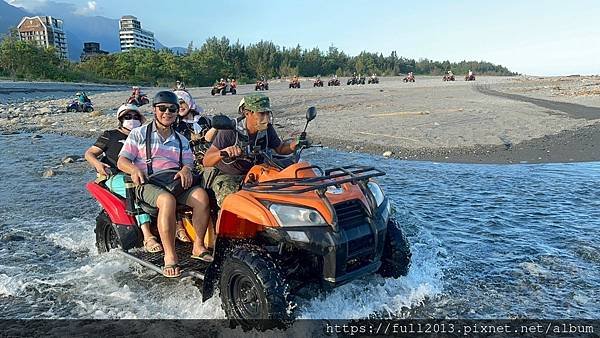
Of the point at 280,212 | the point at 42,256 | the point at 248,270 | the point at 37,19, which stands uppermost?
the point at 37,19

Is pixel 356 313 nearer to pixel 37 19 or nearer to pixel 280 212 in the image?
pixel 280 212

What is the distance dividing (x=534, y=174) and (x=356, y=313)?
22.9 feet

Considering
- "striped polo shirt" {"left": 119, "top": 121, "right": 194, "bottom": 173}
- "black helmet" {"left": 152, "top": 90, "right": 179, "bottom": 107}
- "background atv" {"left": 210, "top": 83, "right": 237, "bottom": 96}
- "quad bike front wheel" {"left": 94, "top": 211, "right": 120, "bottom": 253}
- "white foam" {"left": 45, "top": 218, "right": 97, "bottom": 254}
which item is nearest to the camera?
"black helmet" {"left": 152, "top": 90, "right": 179, "bottom": 107}

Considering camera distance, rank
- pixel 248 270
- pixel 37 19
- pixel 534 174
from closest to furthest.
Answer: pixel 248 270, pixel 534 174, pixel 37 19

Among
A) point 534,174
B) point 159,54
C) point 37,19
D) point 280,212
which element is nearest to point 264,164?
point 280,212

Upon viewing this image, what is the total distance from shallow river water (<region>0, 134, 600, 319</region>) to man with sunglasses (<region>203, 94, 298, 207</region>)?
107cm

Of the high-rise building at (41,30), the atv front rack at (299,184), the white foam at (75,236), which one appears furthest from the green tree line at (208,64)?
the high-rise building at (41,30)

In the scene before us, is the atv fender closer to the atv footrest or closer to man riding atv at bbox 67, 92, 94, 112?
the atv footrest

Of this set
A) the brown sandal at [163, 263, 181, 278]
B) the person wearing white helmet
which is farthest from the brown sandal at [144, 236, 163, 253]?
the person wearing white helmet

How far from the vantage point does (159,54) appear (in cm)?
7006

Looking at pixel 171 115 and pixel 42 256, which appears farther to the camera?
pixel 42 256

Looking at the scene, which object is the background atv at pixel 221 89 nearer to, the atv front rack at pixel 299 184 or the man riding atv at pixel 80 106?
the man riding atv at pixel 80 106

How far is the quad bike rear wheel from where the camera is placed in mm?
4257

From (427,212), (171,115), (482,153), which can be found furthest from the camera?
(482,153)
